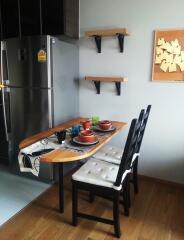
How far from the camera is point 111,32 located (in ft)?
8.50

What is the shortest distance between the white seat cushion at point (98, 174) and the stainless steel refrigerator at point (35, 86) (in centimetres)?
75

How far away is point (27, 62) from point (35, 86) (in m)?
0.28

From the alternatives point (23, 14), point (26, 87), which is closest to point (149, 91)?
point (26, 87)

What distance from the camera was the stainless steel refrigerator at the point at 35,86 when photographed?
250 cm

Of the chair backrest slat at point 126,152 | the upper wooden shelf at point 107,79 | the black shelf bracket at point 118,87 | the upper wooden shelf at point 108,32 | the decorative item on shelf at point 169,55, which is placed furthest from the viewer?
the black shelf bracket at point 118,87

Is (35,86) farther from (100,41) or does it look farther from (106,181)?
(106,181)

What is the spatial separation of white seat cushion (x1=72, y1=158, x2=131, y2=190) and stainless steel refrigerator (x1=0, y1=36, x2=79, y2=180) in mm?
751

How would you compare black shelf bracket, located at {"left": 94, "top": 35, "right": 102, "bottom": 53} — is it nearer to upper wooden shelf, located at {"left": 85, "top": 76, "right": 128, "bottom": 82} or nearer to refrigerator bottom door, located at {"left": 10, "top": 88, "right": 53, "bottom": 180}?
upper wooden shelf, located at {"left": 85, "top": 76, "right": 128, "bottom": 82}

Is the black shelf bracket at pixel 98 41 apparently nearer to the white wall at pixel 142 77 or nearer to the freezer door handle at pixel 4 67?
the white wall at pixel 142 77

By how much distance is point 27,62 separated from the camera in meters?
2.56

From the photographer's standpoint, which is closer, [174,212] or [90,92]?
[174,212]

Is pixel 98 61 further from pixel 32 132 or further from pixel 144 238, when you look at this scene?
pixel 144 238

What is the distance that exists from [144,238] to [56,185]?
1.22 meters

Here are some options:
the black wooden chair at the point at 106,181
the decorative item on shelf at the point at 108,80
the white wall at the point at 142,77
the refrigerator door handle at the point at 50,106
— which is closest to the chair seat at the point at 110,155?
the black wooden chair at the point at 106,181
